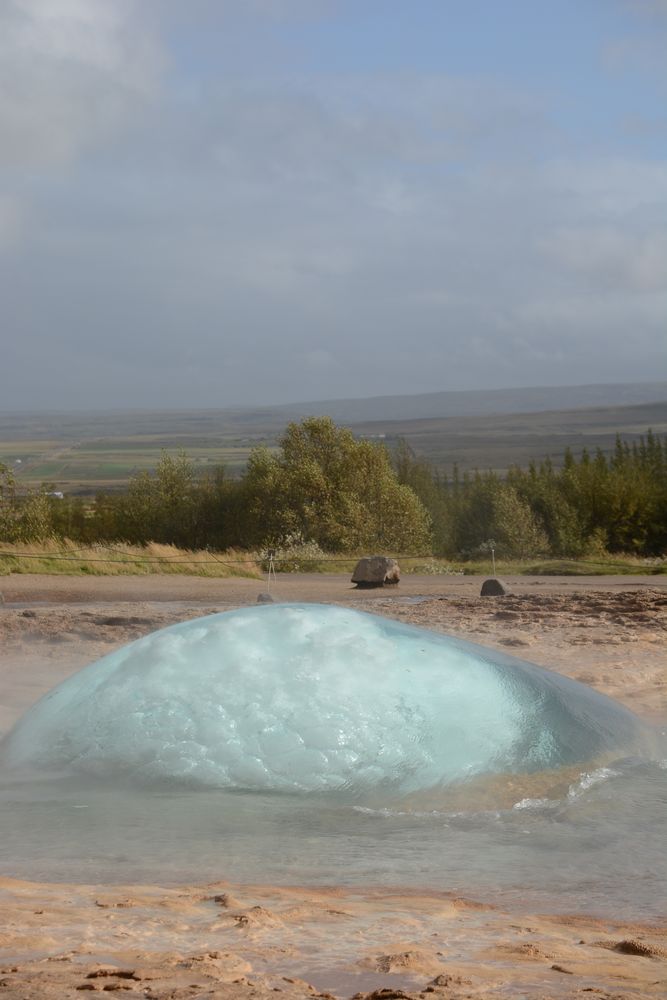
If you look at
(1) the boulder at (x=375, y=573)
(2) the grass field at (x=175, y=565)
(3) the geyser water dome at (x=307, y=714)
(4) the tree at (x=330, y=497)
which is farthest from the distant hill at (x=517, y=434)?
(3) the geyser water dome at (x=307, y=714)

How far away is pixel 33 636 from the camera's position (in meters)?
11.9

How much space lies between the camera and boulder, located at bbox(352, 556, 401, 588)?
20.4 m

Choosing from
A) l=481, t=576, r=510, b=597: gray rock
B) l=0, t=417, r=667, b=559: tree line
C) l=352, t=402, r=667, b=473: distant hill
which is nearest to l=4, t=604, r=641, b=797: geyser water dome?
l=481, t=576, r=510, b=597: gray rock

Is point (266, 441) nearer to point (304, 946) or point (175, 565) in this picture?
point (175, 565)

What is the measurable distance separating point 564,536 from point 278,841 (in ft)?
125

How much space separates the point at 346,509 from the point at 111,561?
16.2 meters

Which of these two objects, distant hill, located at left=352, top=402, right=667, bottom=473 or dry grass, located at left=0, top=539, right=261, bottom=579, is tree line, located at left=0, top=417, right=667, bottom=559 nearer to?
dry grass, located at left=0, top=539, right=261, bottom=579

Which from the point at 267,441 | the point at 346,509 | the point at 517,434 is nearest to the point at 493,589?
the point at 346,509

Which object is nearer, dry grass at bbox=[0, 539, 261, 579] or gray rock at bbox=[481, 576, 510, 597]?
gray rock at bbox=[481, 576, 510, 597]

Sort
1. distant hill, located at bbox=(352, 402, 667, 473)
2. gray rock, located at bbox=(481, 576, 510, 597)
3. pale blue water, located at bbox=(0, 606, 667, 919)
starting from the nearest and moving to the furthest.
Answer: pale blue water, located at bbox=(0, 606, 667, 919) → gray rock, located at bbox=(481, 576, 510, 597) → distant hill, located at bbox=(352, 402, 667, 473)

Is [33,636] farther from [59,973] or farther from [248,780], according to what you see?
[59,973]

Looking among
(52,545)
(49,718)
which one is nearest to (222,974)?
(49,718)

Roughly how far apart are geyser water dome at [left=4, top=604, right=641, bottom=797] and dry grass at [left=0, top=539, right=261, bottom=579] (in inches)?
566

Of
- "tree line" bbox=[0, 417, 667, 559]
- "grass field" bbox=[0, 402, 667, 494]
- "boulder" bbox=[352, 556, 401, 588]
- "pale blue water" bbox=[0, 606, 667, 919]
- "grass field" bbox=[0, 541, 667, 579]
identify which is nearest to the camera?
"pale blue water" bbox=[0, 606, 667, 919]
